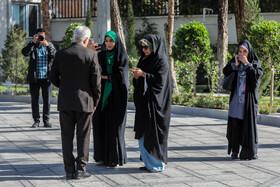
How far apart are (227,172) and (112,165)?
1.48 metres

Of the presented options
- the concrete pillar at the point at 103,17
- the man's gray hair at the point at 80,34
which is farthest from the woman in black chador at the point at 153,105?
the concrete pillar at the point at 103,17

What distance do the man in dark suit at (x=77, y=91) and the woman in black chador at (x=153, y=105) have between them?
68 centimetres

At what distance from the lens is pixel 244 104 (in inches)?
296

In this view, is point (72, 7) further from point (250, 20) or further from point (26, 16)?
point (250, 20)

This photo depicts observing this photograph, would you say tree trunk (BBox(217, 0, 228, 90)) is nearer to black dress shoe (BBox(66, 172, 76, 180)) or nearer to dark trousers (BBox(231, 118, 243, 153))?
dark trousers (BBox(231, 118, 243, 153))

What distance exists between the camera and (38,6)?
2781 cm

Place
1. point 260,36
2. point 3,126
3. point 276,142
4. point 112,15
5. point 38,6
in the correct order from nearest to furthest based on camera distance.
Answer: point 276,142 < point 3,126 < point 260,36 < point 112,15 < point 38,6

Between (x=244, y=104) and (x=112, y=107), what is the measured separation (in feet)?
6.56

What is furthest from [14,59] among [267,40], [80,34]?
[80,34]

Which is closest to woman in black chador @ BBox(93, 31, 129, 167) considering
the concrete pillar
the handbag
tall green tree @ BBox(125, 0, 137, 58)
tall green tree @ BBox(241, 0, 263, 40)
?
the handbag

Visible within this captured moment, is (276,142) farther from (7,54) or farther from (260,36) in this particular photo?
(7,54)

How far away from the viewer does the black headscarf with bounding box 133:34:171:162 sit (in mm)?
6535

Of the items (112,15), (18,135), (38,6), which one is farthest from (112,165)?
(38,6)

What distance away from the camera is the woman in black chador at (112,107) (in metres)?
6.73
